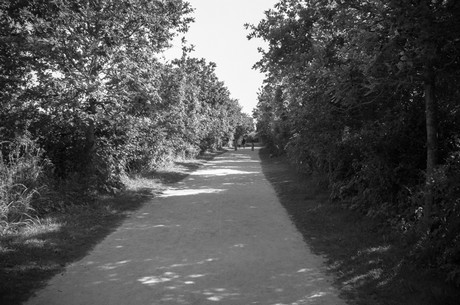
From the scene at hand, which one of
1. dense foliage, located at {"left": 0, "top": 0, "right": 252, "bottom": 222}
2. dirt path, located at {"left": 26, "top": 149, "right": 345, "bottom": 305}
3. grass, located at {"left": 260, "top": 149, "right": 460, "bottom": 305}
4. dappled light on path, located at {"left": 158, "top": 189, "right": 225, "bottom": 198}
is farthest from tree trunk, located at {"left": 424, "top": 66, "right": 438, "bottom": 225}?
dappled light on path, located at {"left": 158, "top": 189, "right": 225, "bottom": 198}

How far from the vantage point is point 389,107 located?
7168 mm

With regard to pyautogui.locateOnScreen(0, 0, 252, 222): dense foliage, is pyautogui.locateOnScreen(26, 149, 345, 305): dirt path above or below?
below

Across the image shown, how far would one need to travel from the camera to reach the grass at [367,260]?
4.32 metres

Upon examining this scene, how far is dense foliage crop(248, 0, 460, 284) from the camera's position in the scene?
14.7ft

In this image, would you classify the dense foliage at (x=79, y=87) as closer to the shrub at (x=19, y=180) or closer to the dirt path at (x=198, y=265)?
the shrub at (x=19, y=180)

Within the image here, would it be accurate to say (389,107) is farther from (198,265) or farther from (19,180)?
(19,180)

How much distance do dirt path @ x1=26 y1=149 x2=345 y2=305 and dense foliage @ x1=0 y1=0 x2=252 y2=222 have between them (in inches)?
112

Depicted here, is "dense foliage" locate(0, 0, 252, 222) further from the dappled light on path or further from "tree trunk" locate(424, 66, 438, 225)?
"tree trunk" locate(424, 66, 438, 225)

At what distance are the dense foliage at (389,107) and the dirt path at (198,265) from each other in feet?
5.85

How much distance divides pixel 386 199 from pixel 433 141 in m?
2.49

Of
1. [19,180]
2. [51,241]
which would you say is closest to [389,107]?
[51,241]

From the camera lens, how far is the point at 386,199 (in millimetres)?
7820

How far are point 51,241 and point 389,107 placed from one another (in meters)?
6.75

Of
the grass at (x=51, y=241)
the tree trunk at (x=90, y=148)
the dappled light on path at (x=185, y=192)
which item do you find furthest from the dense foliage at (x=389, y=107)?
the tree trunk at (x=90, y=148)
